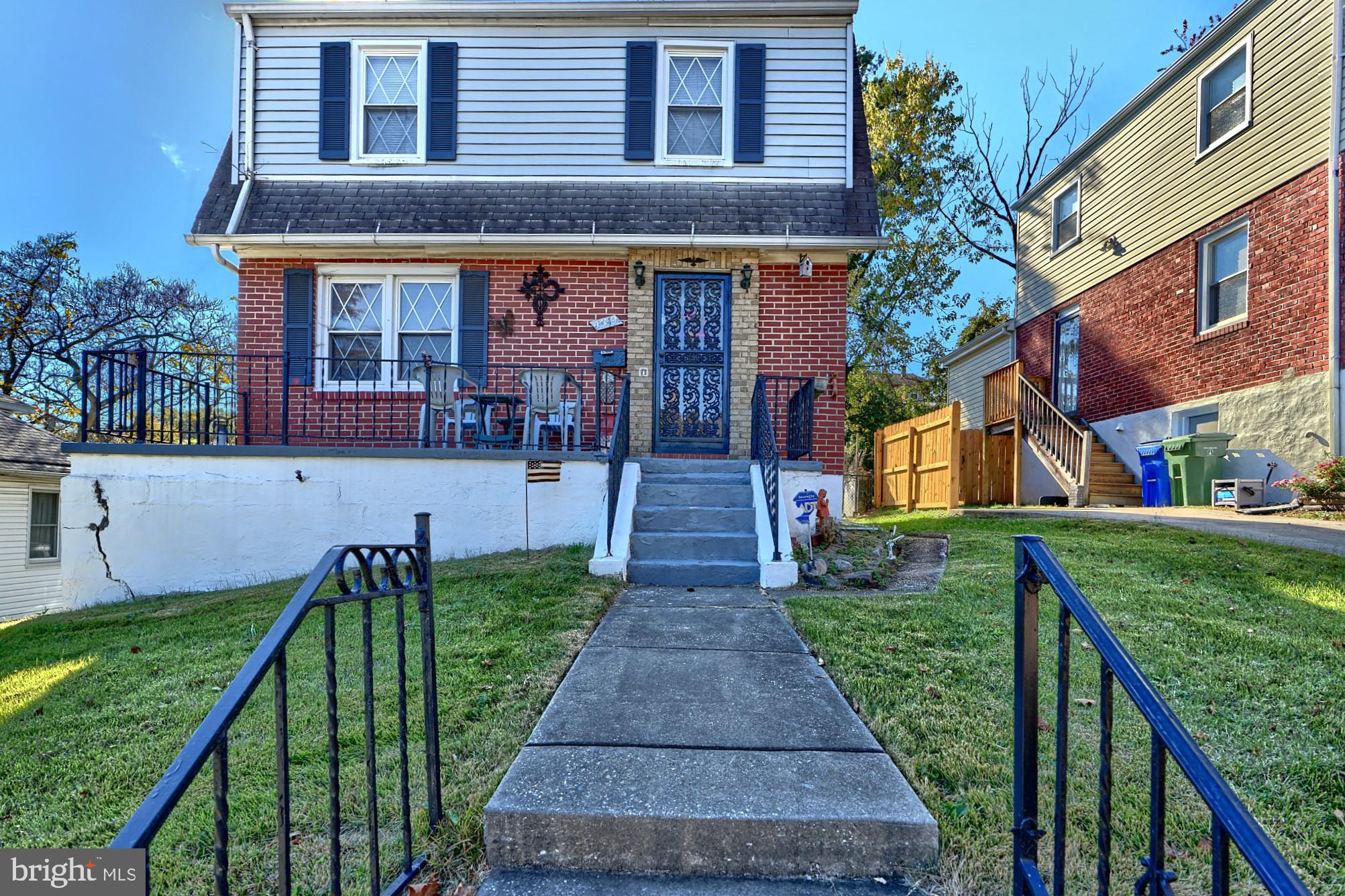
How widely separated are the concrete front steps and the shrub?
6054 millimetres

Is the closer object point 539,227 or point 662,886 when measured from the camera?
point 662,886

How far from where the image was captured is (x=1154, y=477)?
10.8 meters

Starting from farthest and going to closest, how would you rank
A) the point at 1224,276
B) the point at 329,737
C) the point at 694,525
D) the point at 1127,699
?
the point at 1224,276 → the point at 694,525 → the point at 1127,699 → the point at 329,737

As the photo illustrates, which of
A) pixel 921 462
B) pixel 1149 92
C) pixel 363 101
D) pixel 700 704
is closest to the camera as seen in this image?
pixel 700 704

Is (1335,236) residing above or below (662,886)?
above

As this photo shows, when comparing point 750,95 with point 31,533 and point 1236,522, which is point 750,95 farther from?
point 31,533

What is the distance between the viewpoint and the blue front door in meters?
8.51

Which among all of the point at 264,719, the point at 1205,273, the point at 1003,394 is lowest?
the point at 264,719

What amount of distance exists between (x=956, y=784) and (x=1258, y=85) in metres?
11.8

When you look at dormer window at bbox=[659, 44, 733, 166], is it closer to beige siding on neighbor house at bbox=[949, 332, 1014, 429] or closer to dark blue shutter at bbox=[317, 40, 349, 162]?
dark blue shutter at bbox=[317, 40, 349, 162]

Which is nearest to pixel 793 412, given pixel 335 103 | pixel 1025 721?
pixel 1025 721

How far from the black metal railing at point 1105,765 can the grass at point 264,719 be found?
156 cm

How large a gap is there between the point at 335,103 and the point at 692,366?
5234 millimetres

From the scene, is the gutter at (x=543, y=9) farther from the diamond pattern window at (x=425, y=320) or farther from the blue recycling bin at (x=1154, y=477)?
the blue recycling bin at (x=1154, y=477)
